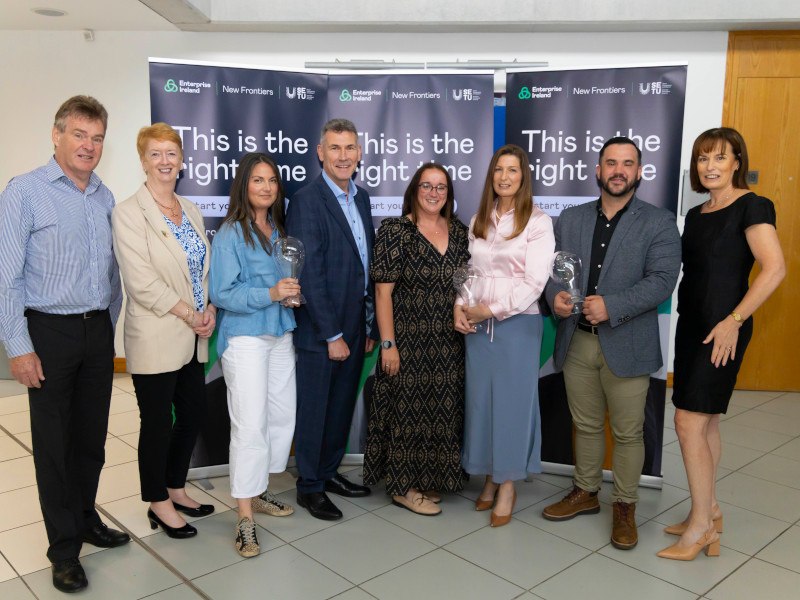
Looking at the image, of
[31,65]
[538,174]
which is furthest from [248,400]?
[31,65]

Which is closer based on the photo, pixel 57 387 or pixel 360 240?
pixel 57 387

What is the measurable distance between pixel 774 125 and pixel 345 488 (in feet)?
15.0

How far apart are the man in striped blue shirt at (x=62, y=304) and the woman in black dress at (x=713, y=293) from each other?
243 cm

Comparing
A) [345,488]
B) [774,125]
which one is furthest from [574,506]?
[774,125]

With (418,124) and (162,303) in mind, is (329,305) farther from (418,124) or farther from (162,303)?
(418,124)

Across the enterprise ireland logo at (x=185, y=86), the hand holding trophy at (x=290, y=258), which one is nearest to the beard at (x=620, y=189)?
the hand holding trophy at (x=290, y=258)

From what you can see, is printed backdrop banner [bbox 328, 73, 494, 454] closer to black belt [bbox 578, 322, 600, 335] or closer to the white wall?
black belt [bbox 578, 322, 600, 335]

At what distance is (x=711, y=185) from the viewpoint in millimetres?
2791

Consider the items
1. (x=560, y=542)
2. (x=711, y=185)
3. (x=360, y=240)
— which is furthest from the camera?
(x=360, y=240)

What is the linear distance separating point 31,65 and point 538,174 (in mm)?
4579

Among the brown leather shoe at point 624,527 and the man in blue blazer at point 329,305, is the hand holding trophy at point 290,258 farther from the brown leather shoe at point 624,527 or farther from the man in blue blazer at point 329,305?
the brown leather shoe at point 624,527

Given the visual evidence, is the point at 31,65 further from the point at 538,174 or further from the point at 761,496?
the point at 761,496

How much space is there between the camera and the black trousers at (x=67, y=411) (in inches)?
99.9

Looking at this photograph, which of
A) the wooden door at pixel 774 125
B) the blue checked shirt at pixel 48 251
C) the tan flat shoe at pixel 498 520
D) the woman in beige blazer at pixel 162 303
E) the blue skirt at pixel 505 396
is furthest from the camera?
the wooden door at pixel 774 125
